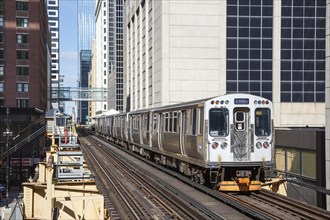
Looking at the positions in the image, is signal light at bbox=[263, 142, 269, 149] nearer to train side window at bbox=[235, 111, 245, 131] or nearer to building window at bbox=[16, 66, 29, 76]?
train side window at bbox=[235, 111, 245, 131]

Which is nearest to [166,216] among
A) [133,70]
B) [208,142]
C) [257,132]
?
[208,142]

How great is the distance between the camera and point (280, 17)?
54.0m

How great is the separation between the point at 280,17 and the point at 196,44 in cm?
1009

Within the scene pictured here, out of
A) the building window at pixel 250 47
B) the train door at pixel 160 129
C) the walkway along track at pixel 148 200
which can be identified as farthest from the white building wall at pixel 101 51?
the walkway along track at pixel 148 200

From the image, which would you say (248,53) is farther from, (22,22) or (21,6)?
(21,6)

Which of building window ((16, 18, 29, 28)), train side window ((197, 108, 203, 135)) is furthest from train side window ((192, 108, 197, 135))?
building window ((16, 18, 29, 28))

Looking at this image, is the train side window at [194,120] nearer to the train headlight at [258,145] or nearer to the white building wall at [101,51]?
the train headlight at [258,145]

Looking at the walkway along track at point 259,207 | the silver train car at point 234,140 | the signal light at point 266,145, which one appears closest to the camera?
the walkway along track at point 259,207

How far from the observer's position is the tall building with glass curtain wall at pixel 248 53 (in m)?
54.2

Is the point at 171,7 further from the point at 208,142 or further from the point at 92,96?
the point at 92,96

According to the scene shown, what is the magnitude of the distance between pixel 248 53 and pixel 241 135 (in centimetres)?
3911

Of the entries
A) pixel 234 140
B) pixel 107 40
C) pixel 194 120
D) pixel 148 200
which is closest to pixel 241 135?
pixel 234 140

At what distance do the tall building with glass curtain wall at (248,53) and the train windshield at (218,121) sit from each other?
37.5 meters

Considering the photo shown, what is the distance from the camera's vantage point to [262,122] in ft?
56.1
